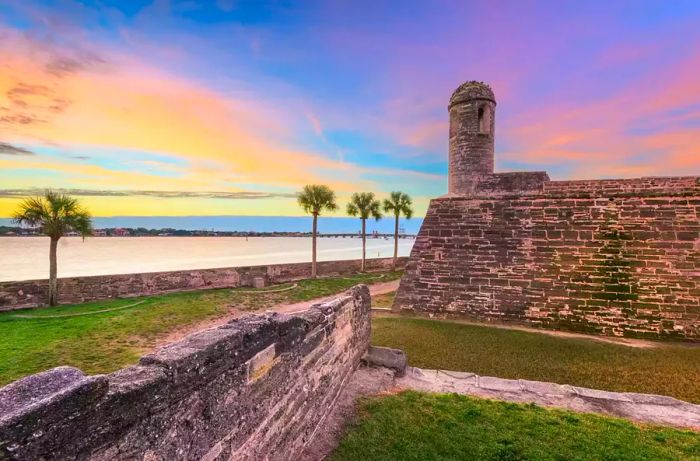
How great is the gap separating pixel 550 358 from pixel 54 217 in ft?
55.0

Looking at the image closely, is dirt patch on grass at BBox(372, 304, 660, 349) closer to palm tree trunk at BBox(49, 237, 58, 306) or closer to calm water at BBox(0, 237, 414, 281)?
palm tree trunk at BBox(49, 237, 58, 306)

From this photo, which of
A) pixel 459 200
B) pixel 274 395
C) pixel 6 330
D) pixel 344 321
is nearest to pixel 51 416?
pixel 274 395

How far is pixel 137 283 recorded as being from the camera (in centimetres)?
1472

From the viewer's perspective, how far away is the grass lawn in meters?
7.44

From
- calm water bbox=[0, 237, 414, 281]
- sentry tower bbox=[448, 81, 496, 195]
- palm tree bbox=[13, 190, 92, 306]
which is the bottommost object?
calm water bbox=[0, 237, 414, 281]

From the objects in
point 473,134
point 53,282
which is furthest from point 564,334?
point 53,282

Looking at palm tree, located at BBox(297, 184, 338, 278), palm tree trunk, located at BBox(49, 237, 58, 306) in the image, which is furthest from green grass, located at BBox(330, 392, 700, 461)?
palm tree, located at BBox(297, 184, 338, 278)

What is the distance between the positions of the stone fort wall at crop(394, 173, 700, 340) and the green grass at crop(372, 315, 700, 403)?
1.10 meters

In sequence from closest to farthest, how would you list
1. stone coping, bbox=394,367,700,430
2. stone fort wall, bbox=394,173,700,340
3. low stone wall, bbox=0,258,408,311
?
stone coping, bbox=394,367,700,430 < stone fort wall, bbox=394,173,700,340 < low stone wall, bbox=0,258,408,311

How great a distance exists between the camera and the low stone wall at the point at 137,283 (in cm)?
1216

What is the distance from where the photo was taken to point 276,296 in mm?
15695

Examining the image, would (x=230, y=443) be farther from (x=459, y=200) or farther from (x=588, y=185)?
(x=588, y=185)

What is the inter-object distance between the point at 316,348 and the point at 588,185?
36.2 ft

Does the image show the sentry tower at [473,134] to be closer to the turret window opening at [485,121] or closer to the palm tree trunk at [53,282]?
the turret window opening at [485,121]
